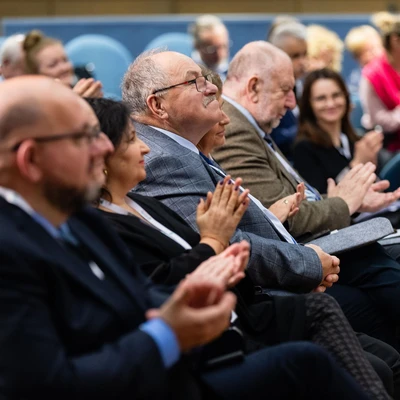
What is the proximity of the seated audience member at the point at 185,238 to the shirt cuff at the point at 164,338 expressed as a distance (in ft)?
1.73

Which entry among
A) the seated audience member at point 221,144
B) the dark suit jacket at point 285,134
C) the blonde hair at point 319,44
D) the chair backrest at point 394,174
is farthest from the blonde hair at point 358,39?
the seated audience member at point 221,144

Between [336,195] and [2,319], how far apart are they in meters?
2.21

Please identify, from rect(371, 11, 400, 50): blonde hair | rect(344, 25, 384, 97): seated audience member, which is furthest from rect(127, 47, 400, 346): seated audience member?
rect(344, 25, 384, 97): seated audience member

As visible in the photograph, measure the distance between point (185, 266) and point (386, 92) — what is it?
3.93m

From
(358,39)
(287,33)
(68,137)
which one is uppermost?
(68,137)

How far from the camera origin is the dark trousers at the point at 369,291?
2.81 metres

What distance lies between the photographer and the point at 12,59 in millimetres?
4320

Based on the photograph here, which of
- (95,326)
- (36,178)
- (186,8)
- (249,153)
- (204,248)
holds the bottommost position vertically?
(186,8)

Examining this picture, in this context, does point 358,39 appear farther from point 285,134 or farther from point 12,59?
point 12,59

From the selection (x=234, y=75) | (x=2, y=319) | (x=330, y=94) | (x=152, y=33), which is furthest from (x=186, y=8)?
(x=2, y=319)

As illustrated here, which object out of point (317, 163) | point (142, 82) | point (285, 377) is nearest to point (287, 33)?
point (317, 163)

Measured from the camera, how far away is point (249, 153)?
3.19 meters

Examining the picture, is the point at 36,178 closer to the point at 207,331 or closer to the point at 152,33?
the point at 207,331

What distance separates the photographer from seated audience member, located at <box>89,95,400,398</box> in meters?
2.04
